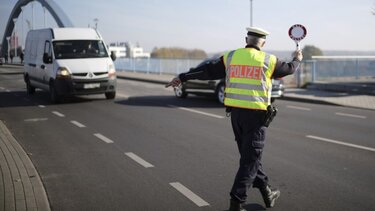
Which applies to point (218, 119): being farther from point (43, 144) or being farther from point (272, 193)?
point (272, 193)

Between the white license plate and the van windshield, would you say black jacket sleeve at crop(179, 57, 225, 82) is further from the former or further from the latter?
the van windshield

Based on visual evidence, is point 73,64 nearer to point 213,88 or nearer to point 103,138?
point 213,88

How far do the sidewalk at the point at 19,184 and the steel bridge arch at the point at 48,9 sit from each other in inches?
661

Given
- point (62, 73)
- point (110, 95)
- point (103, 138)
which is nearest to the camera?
point (103, 138)

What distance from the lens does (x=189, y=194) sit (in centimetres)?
520

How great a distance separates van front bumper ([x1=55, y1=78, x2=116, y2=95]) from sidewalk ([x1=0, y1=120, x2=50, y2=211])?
6.86 metres

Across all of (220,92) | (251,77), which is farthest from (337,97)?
(251,77)

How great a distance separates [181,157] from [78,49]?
9299 millimetres

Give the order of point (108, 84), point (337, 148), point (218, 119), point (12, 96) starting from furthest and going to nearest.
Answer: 1. point (12, 96)
2. point (108, 84)
3. point (218, 119)
4. point (337, 148)

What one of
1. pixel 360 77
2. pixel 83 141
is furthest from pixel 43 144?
pixel 360 77

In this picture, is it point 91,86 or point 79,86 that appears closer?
point 79,86

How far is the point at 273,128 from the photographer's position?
32.7ft

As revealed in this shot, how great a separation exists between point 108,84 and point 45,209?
10.4 m

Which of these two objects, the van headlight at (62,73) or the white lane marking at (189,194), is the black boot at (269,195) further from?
the van headlight at (62,73)
